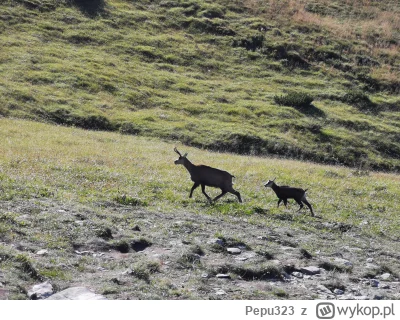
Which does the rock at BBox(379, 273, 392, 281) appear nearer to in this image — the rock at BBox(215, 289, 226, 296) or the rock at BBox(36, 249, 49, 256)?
the rock at BBox(215, 289, 226, 296)

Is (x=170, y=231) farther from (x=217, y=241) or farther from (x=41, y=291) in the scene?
(x=41, y=291)

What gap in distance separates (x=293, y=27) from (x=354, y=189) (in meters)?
37.4

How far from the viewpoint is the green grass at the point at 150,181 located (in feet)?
61.6

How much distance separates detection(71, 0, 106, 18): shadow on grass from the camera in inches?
2244

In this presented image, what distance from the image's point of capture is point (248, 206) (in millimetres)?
20031

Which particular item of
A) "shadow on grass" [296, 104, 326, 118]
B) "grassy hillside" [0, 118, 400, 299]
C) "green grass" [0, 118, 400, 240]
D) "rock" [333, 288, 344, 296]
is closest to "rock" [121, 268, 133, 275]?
"grassy hillside" [0, 118, 400, 299]

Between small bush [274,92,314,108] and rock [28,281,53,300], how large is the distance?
37.3 metres

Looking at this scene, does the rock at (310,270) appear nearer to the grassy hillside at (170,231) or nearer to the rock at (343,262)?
the grassy hillside at (170,231)

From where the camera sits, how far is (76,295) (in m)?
10.6

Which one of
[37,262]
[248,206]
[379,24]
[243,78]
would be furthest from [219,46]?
[37,262]

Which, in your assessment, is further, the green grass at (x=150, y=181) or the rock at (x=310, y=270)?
the green grass at (x=150, y=181)
